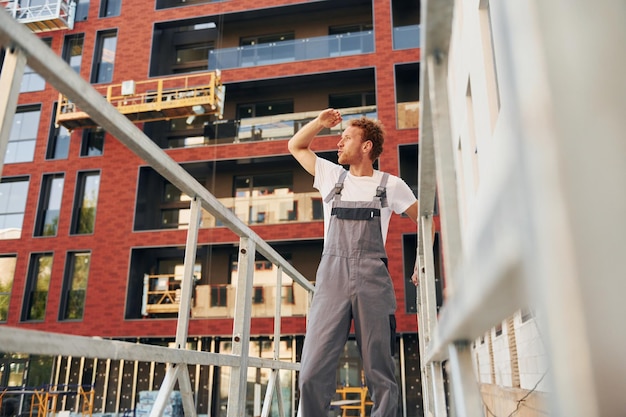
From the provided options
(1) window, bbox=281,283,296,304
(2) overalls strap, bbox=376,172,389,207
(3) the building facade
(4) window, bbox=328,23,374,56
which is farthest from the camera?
(4) window, bbox=328,23,374,56

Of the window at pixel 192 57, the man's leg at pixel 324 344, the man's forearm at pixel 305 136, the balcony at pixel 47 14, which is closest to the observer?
the man's leg at pixel 324 344

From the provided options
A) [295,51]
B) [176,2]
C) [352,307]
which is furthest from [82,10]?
[352,307]

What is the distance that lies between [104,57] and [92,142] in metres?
2.51

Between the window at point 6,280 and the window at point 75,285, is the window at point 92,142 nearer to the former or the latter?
the window at point 75,285

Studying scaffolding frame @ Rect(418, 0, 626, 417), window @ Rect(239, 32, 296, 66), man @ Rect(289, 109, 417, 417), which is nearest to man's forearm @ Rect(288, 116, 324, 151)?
man @ Rect(289, 109, 417, 417)

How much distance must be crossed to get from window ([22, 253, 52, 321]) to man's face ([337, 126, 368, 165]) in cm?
1275

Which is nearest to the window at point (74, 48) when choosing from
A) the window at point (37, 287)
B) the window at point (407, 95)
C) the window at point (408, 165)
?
the window at point (37, 287)

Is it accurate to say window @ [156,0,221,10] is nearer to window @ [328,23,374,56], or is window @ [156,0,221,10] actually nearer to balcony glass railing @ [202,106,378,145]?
balcony glass railing @ [202,106,378,145]

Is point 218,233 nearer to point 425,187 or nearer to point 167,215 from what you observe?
point 167,215

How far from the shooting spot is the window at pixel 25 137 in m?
14.3

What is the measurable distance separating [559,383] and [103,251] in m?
13.7

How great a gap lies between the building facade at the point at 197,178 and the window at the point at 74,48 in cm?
4

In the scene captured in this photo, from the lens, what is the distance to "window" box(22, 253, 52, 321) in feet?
42.7

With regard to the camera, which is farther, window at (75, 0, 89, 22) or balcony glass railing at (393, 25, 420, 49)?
window at (75, 0, 89, 22)
